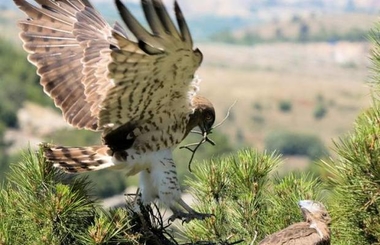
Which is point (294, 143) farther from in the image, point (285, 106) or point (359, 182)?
point (359, 182)

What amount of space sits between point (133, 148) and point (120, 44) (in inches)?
36.5

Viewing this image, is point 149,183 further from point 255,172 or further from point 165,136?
point 255,172

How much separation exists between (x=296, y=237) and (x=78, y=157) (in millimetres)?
1385

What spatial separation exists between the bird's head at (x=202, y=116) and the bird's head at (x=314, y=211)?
1.08 m

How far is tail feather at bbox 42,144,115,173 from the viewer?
4.18 m

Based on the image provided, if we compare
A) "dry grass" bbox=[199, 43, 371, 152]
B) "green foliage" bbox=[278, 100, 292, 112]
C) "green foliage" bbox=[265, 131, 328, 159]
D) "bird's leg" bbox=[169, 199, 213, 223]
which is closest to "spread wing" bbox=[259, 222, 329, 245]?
"bird's leg" bbox=[169, 199, 213, 223]

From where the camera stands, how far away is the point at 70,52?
5367 mm

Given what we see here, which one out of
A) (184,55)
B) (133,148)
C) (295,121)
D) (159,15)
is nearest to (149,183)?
(133,148)

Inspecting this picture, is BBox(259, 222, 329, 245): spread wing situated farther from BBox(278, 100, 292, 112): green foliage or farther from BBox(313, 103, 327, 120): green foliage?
BBox(278, 100, 292, 112): green foliage

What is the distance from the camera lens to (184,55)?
153 inches

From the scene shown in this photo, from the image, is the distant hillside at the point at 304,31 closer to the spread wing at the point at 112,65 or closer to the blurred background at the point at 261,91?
the blurred background at the point at 261,91

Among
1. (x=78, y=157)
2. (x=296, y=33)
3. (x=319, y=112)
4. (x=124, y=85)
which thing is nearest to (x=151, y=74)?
(x=124, y=85)

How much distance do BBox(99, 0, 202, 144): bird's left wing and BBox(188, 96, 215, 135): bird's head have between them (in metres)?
0.22

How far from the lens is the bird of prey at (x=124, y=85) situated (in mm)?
3822
